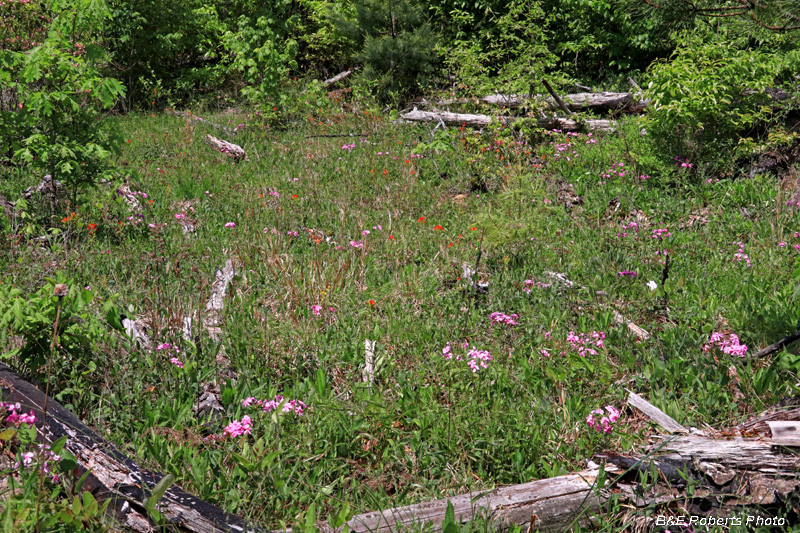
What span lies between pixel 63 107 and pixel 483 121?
6.55 meters

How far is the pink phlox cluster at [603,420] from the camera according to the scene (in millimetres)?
3078

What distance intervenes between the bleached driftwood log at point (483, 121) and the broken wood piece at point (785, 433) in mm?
6872

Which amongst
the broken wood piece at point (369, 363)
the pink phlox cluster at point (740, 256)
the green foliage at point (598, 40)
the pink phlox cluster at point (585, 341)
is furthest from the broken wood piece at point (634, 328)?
the green foliage at point (598, 40)

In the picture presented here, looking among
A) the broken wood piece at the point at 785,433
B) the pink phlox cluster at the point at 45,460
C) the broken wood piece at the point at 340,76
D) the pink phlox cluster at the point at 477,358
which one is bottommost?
the broken wood piece at the point at 340,76

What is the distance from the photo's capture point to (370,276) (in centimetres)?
493

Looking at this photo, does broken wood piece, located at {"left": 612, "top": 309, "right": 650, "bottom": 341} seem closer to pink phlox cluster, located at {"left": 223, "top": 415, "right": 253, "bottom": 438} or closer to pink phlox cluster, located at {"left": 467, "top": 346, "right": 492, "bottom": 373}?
pink phlox cluster, located at {"left": 467, "top": 346, "right": 492, "bottom": 373}

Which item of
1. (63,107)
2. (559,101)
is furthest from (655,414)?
(559,101)

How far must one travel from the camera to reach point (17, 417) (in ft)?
7.65

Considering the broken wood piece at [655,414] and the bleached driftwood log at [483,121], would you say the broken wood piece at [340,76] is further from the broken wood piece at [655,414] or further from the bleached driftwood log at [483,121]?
the broken wood piece at [655,414]

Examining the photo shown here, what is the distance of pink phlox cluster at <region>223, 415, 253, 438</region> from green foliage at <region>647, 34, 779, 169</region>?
21.2 feet

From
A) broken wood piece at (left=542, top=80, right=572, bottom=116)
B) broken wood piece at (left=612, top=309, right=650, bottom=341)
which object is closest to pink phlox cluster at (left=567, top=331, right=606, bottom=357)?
broken wood piece at (left=612, top=309, right=650, bottom=341)

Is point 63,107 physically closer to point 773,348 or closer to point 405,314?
point 405,314

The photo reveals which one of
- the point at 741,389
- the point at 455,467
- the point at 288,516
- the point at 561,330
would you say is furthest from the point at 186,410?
the point at 741,389

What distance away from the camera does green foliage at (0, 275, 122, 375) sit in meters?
2.91
